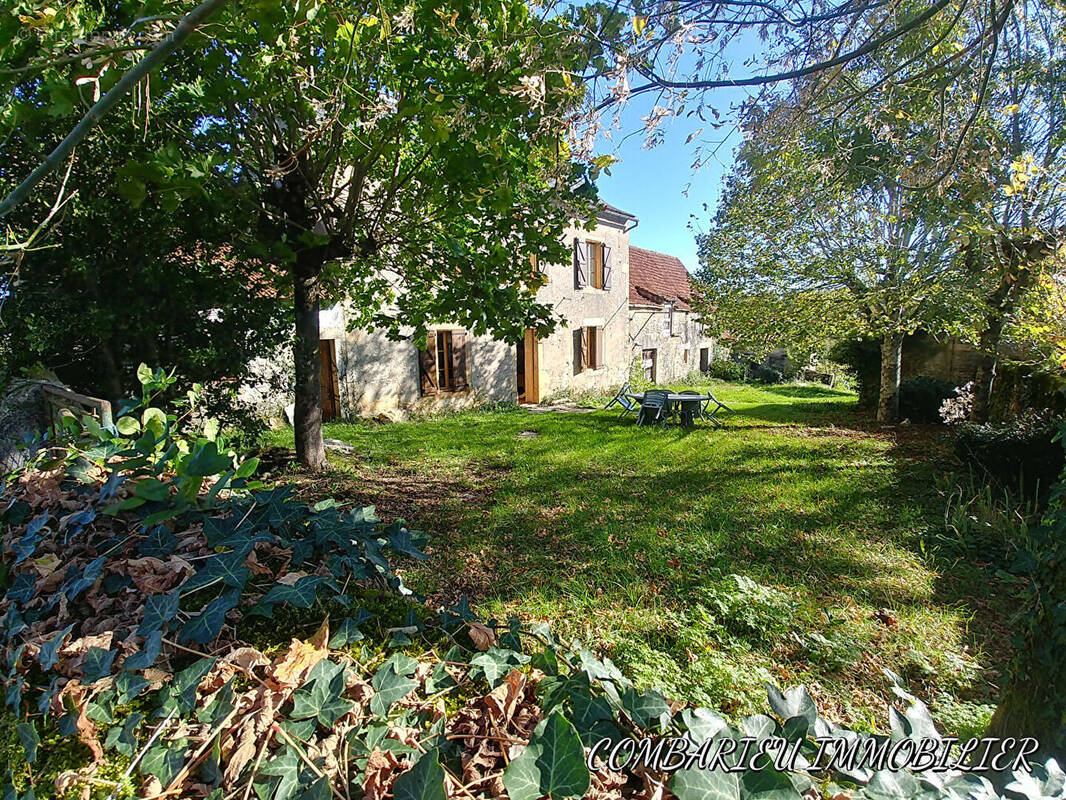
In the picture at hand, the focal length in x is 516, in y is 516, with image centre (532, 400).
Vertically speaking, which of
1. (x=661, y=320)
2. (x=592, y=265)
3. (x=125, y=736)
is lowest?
(x=125, y=736)

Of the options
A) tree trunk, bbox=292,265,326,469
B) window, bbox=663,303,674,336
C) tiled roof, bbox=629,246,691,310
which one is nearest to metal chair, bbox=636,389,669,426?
tree trunk, bbox=292,265,326,469

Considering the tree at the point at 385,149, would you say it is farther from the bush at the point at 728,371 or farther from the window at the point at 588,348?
the bush at the point at 728,371

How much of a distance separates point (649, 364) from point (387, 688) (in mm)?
18881

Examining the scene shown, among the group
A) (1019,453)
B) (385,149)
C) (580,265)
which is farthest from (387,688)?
(580,265)

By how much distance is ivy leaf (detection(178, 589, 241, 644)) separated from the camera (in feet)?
3.01

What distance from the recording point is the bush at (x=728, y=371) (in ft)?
77.7

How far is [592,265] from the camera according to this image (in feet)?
50.3

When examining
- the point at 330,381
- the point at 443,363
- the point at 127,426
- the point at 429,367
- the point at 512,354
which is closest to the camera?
the point at 127,426

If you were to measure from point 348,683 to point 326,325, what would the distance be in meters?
9.86

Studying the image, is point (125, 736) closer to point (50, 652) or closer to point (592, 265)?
point (50, 652)

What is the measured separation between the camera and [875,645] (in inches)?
123

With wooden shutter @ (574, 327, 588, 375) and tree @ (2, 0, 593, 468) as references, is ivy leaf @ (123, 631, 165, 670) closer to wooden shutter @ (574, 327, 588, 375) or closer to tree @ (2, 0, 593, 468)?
tree @ (2, 0, 593, 468)

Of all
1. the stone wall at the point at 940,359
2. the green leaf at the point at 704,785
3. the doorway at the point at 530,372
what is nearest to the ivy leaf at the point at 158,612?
the green leaf at the point at 704,785

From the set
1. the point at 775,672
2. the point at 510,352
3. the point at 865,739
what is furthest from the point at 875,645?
the point at 510,352
